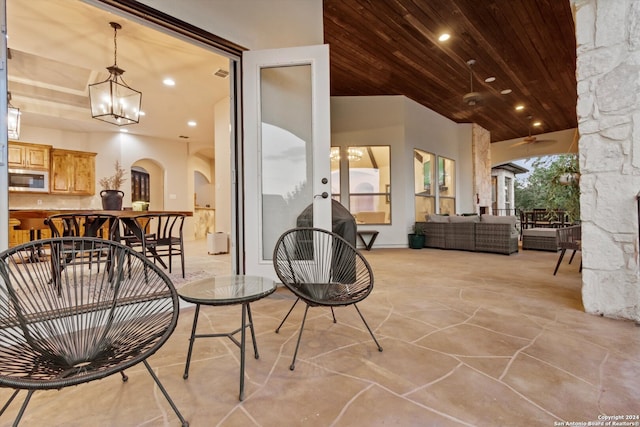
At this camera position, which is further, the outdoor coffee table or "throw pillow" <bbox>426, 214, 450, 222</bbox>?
"throw pillow" <bbox>426, 214, 450, 222</bbox>

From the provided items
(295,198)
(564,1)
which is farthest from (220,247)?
(564,1)

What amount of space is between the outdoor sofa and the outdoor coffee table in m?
5.22

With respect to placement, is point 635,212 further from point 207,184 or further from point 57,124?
point 207,184

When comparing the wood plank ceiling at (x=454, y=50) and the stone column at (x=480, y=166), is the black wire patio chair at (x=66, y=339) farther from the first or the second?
the stone column at (x=480, y=166)

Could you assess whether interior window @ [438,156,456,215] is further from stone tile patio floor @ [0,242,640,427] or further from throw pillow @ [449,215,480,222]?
stone tile patio floor @ [0,242,640,427]

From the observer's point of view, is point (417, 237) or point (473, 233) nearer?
point (473, 233)

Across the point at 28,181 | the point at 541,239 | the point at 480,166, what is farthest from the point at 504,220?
the point at 28,181

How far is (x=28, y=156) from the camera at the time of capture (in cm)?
640

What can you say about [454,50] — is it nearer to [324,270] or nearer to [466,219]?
[466,219]

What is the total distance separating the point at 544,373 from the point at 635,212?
1.51m

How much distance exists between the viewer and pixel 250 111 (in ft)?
10.3

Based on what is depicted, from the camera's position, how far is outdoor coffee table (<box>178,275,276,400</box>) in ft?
4.50

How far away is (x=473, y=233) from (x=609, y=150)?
389cm

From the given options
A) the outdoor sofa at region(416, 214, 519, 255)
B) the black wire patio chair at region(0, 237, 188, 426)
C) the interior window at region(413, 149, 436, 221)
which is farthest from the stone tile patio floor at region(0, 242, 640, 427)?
the interior window at region(413, 149, 436, 221)
